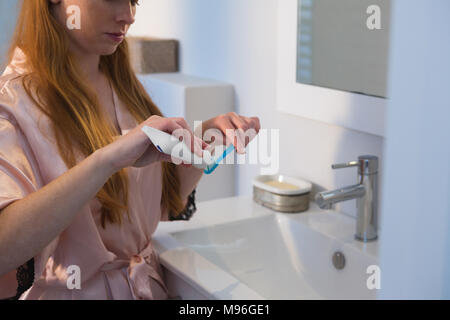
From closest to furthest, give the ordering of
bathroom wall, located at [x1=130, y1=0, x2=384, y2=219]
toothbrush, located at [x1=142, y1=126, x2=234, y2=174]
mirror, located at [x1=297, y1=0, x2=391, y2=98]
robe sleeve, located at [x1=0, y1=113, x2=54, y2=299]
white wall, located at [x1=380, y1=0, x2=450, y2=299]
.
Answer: white wall, located at [x1=380, y1=0, x2=450, y2=299]
toothbrush, located at [x1=142, y1=126, x2=234, y2=174]
robe sleeve, located at [x1=0, y1=113, x2=54, y2=299]
mirror, located at [x1=297, y1=0, x2=391, y2=98]
bathroom wall, located at [x1=130, y1=0, x2=384, y2=219]

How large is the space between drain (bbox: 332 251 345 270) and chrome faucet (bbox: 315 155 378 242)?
0.13ft

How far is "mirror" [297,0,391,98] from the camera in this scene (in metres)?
0.90

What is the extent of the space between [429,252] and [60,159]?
0.48m

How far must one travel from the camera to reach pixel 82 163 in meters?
0.54

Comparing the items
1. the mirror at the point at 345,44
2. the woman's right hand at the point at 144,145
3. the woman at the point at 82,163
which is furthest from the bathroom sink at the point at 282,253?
the woman's right hand at the point at 144,145

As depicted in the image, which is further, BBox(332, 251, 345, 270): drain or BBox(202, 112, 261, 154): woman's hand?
BBox(332, 251, 345, 270): drain

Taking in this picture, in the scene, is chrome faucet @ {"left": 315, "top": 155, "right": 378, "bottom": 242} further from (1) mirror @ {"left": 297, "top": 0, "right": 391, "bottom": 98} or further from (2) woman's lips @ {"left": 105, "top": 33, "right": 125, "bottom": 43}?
(2) woman's lips @ {"left": 105, "top": 33, "right": 125, "bottom": 43}

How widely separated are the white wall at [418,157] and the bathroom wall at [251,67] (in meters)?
0.64

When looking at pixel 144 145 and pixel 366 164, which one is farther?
pixel 366 164

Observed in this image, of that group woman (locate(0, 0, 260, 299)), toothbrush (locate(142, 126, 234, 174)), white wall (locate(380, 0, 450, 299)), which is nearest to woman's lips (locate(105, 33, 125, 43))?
woman (locate(0, 0, 260, 299))

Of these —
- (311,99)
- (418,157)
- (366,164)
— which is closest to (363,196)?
(366,164)

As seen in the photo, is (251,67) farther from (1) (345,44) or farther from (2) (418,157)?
(2) (418,157)

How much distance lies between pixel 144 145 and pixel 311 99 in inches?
23.4

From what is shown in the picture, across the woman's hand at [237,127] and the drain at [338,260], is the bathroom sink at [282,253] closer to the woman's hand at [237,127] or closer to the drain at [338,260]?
the drain at [338,260]
